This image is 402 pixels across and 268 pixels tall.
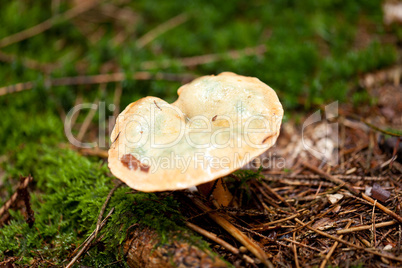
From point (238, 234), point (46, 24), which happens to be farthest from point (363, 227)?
point (46, 24)

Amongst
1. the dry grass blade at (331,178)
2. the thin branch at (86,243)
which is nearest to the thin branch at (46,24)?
the thin branch at (86,243)

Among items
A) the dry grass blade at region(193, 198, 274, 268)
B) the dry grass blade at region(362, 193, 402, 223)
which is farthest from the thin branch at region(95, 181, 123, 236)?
the dry grass blade at region(362, 193, 402, 223)

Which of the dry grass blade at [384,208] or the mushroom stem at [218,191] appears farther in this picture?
the mushroom stem at [218,191]

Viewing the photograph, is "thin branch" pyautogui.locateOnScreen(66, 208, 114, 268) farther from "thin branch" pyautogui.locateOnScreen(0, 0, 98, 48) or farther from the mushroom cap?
"thin branch" pyautogui.locateOnScreen(0, 0, 98, 48)

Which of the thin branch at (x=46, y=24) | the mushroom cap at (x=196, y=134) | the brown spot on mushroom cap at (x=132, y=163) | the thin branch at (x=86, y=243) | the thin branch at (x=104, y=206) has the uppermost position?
the thin branch at (x=46, y=24)

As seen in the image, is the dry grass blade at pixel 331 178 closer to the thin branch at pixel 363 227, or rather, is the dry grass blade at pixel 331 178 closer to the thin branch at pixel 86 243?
the thin branch at pixel 363 227

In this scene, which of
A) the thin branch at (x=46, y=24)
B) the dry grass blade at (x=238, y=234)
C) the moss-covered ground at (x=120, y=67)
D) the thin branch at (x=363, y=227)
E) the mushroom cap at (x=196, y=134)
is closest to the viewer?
the mushroom cap at (x=196, y=134)
